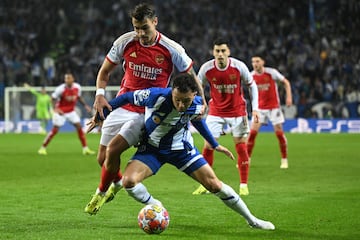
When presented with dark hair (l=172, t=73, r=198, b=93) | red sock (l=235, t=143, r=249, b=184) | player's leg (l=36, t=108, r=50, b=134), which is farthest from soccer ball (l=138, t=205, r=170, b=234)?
player's leg (l=36, t=108, r=50, b=134)

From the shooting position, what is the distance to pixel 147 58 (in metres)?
8.38

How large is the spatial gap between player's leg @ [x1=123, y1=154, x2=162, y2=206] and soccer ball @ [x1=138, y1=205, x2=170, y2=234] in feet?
0.97

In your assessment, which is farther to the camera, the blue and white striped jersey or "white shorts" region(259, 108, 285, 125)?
"white shorts" region(259, 108, 285, 125)

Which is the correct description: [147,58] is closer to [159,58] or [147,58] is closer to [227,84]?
[159,58]

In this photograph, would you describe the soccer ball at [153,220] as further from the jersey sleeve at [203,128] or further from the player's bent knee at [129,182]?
the jersey sleeve at [203,128]

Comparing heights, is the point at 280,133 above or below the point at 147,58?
below

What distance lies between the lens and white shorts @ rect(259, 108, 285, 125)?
15.7 m

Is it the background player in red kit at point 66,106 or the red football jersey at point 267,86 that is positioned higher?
the red football jersey at point 267,86

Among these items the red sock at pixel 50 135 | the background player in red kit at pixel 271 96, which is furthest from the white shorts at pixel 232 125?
the red sock at pixel 50 135

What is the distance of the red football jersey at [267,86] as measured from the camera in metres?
15.6

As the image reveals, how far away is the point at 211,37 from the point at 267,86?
19.6 m

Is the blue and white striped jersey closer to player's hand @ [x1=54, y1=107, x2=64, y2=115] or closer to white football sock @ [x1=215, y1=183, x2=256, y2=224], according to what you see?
white football sock @ [x1=215, y1=183, x2=256, y2=224]

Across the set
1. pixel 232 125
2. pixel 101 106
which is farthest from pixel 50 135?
pixel 101 106

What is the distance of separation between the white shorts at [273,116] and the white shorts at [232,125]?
400 centimetres
